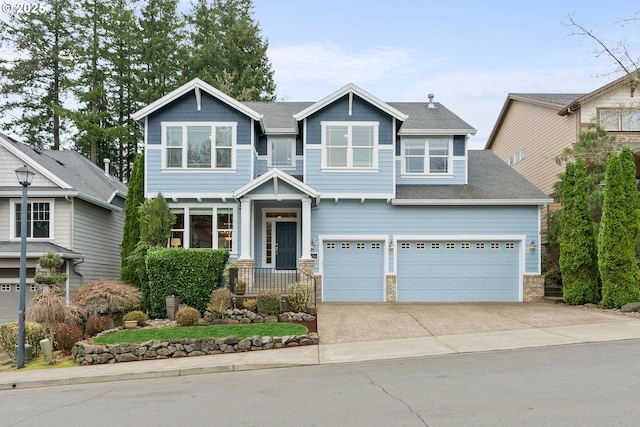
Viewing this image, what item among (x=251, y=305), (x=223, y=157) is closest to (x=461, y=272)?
(x=251, y=305)

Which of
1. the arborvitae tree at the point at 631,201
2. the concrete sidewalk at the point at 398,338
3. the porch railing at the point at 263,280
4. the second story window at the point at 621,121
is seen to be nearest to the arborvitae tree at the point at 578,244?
the concrete sidewalk at the point at 398,338

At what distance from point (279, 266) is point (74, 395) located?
11.0 m

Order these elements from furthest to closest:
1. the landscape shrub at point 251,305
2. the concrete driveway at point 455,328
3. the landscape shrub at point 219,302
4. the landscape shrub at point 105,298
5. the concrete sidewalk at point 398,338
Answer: the landscape shrub at point 105,298
the landscape shrub at point 251,305
the landscape shrub at point 219,302
the concrete driveway at point 455,328
the concrete sidewalk at point 398,338

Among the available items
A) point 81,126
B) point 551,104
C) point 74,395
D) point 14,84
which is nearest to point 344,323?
point 74,395

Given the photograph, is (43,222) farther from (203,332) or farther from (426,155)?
(426,155)

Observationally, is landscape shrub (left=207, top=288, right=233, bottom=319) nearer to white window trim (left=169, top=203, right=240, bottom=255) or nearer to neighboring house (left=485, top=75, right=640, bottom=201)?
white window trim (left=169, top=203, right=240, bottom=255)

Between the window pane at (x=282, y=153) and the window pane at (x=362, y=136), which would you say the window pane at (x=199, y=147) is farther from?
the window pane at (x=362, y=136)

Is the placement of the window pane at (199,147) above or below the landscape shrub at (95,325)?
above

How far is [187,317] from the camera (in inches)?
599

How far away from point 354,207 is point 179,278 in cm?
667

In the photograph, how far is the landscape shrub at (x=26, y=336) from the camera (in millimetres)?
14133

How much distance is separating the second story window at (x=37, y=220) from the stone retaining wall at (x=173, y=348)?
8503 mm

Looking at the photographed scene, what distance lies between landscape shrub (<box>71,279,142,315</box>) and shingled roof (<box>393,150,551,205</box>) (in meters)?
9.34

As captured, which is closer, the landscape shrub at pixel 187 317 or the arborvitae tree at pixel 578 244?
the landscape shrub at pixel 187 317
